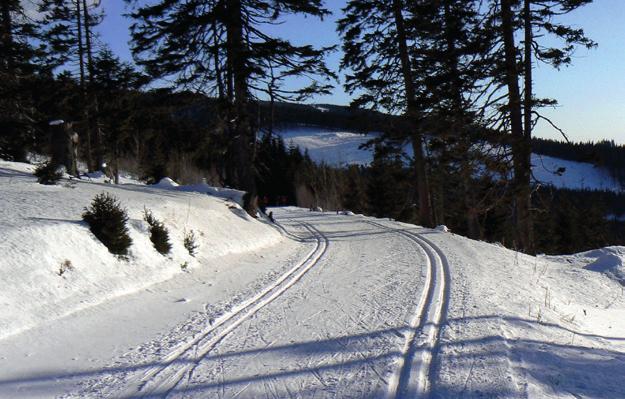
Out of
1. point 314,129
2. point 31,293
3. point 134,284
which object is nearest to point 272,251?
point 134,284

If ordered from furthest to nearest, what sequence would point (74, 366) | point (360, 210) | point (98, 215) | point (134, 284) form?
point (360, 210) < point (98, 215) < point (134, 284) < point (74, 366)

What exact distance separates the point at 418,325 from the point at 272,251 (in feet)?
22.2

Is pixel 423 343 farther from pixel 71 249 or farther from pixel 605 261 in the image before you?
pixel 605 261

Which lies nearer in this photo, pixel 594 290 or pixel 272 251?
pixel 594 290

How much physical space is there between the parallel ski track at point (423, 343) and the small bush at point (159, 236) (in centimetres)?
473

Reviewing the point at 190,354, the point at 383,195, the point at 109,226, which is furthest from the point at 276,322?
the point at 383,195

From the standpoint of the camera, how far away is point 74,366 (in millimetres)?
4559

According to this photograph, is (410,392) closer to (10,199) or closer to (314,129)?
(10,199)

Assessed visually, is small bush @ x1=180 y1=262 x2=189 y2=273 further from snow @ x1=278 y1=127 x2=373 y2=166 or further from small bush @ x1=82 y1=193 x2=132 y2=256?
snow @ x1=278 y1=127 x2=373 y2=166

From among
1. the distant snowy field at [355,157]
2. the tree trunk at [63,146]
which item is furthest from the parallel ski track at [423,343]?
the distant snowy field at [355,157]

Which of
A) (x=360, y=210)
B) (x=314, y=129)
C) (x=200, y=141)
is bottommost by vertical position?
(x=360, y=210)

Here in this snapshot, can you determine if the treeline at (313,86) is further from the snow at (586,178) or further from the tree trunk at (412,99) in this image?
the snow at (586,178)

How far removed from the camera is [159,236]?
29.3ft

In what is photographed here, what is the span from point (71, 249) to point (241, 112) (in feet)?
28.5
